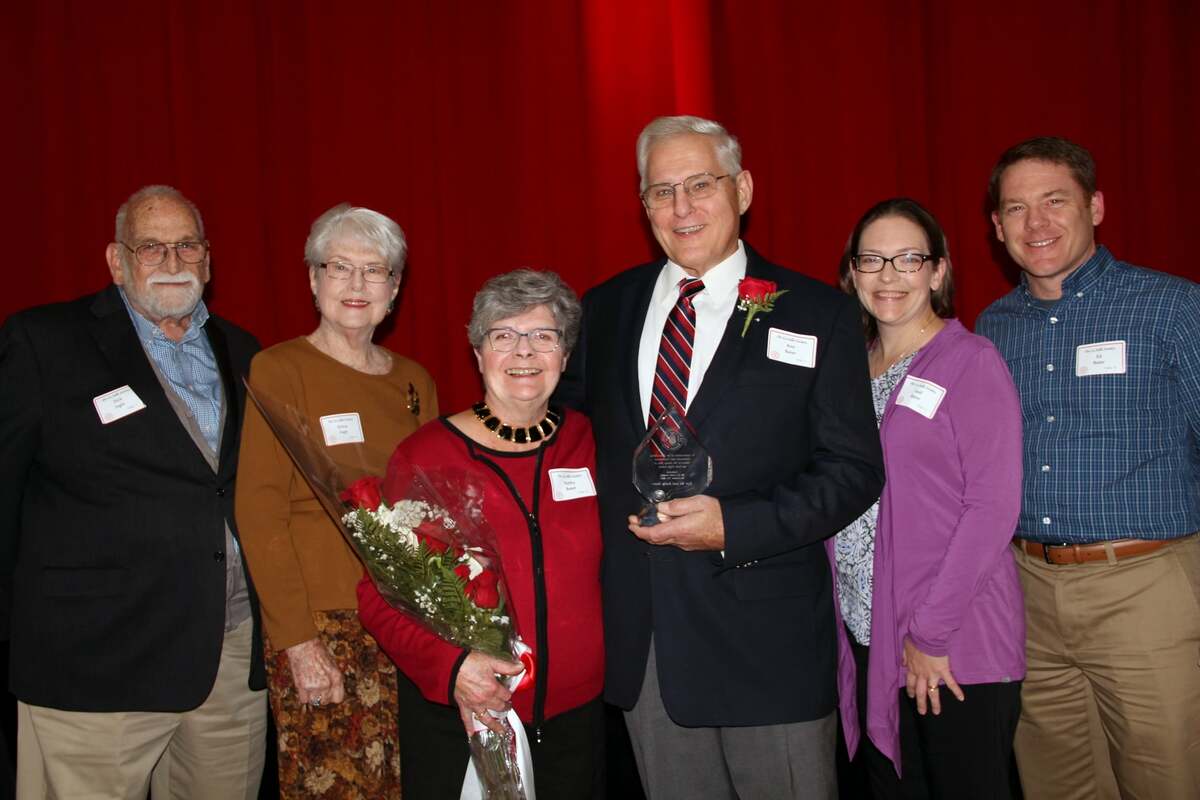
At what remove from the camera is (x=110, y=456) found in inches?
99.7

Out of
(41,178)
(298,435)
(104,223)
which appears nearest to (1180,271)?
(298,435)

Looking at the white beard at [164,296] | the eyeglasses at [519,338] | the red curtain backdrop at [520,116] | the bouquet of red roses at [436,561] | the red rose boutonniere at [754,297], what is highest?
the red curtain backdrop at [520,116]

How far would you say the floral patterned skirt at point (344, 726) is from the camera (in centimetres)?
245

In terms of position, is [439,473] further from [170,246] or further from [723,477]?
[170,246]

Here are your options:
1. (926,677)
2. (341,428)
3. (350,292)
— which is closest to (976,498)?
(926,677)

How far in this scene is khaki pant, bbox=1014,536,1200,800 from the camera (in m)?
2.47

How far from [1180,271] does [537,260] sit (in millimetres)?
3025

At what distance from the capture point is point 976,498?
7.57ft

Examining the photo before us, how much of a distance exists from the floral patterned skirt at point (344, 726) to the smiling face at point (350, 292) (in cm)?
89

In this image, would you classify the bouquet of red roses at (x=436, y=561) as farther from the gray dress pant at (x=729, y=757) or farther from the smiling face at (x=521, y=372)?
the gray dress pant at (x=729, y=757)

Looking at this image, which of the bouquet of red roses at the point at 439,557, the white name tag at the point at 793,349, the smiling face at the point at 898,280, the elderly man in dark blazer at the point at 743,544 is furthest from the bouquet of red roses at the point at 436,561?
the smiling face at the point at 898,280

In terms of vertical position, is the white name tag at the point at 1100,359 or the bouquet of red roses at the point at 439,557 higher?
the white name tag at the point at 1100,359

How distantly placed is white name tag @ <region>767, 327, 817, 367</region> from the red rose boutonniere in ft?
0.23

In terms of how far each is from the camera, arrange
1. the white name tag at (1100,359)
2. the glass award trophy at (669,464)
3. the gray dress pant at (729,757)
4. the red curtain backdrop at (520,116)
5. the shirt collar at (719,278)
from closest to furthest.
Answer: the glass award trophy at (669,464)
the gray dress pant at (729,757)
the shirt collar at (719,278)
the white name tag at (1100,359)
the red curtain backdrop at (520,116)
